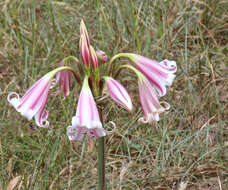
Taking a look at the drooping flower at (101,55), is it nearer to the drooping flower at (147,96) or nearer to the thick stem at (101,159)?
the drooping flower at (147,96)

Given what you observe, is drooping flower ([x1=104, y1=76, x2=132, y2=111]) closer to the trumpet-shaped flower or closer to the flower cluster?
the flower cluster

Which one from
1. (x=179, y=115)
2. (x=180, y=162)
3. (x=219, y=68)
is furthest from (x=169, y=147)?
(x=219, y=68)

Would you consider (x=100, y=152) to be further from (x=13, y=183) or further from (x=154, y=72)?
(x=13, y=183)

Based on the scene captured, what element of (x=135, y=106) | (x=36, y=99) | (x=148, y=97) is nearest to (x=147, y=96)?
(x=148, y=97)

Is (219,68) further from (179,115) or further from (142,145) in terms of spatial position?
(142,145)

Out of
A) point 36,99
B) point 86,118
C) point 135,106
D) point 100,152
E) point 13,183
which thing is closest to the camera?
point 86,118

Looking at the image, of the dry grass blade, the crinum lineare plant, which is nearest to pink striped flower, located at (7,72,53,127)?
the crinum lineare plant
